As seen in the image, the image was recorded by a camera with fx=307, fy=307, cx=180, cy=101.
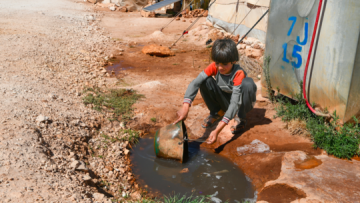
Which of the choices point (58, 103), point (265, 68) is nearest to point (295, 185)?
point (265, 68)

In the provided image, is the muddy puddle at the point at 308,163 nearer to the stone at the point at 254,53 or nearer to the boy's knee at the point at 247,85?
the boy's knee at the point at 247,85

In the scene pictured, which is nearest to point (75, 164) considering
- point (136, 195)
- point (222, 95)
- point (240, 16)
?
point (136, 195)

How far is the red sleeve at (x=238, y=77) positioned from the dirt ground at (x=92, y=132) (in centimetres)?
74

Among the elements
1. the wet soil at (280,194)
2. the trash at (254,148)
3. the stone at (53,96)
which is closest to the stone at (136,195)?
the wet soil at (280,194)

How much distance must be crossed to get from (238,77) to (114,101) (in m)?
1.90

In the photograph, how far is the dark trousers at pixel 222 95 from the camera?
3426 millimetres

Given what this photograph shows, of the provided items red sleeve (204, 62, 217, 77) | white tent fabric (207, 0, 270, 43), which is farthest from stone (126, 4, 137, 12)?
red sleeve (204, 62, 217, 77)

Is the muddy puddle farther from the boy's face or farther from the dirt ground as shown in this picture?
the boy's face

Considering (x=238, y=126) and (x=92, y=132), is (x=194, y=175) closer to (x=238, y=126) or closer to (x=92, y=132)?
(x=238, y=126)

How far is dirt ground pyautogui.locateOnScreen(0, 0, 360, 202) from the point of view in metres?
2.43

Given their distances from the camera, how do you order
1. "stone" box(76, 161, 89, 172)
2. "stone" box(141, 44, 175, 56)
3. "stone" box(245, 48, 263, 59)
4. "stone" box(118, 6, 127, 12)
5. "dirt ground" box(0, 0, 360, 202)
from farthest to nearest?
"stone" box(118, 6, 127, 12)
"stone" box(141, 44, 175, 56)
"stone" box(245, 48, 263, 59)
"stone" box(76, 161, 89, 172)
"dirt ground" box(0, 0, 360, 202)

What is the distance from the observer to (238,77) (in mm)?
3291

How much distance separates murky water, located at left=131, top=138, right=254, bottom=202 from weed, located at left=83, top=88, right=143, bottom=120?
2.50ft

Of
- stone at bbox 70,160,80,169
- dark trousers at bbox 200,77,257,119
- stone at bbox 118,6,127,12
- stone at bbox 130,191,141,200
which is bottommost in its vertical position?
stone at bbox 130,191,141,200
